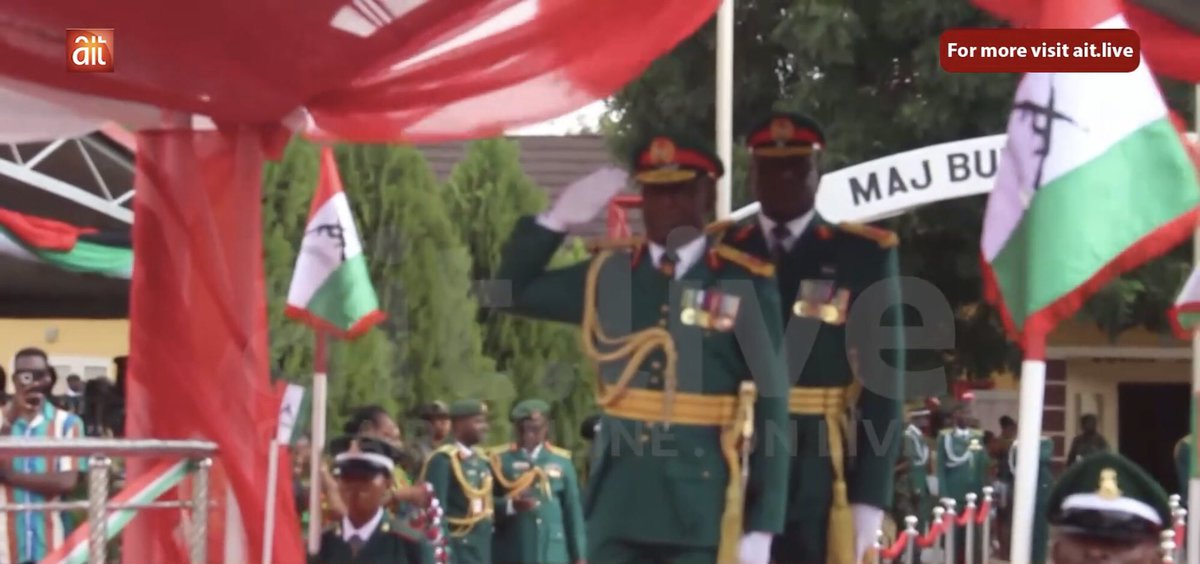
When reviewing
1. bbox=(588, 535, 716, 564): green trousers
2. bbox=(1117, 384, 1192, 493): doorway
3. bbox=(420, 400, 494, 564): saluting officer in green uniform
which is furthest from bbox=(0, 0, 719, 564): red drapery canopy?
bbox=(1117, 384, 1192, 493): doorway

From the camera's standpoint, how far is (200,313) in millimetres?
3680

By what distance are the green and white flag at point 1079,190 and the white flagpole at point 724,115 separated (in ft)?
1.67

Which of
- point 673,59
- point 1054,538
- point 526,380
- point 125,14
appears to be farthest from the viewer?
point 673,59

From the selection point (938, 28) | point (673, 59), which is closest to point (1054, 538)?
point (673, 59)

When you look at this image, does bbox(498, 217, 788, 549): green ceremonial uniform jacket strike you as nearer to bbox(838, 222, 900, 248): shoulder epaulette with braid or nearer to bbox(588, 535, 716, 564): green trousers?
bbox(588, 535, 716, 564): green trousers

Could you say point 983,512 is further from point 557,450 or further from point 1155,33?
point 1155,33

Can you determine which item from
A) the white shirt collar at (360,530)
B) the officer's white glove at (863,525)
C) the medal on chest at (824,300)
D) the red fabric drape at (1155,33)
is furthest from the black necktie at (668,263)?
the white shirt collar at (360,530)

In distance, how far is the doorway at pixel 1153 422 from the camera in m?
11.0

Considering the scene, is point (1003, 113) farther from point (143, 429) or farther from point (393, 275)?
point (143, 429)

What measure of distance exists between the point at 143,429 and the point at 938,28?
369 cm

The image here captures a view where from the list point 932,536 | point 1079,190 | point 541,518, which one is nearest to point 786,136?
point 1079,190

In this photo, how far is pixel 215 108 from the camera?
3602 millimetres

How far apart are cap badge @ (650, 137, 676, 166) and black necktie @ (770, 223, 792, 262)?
0.85 feet

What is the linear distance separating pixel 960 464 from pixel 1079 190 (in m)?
5.28
